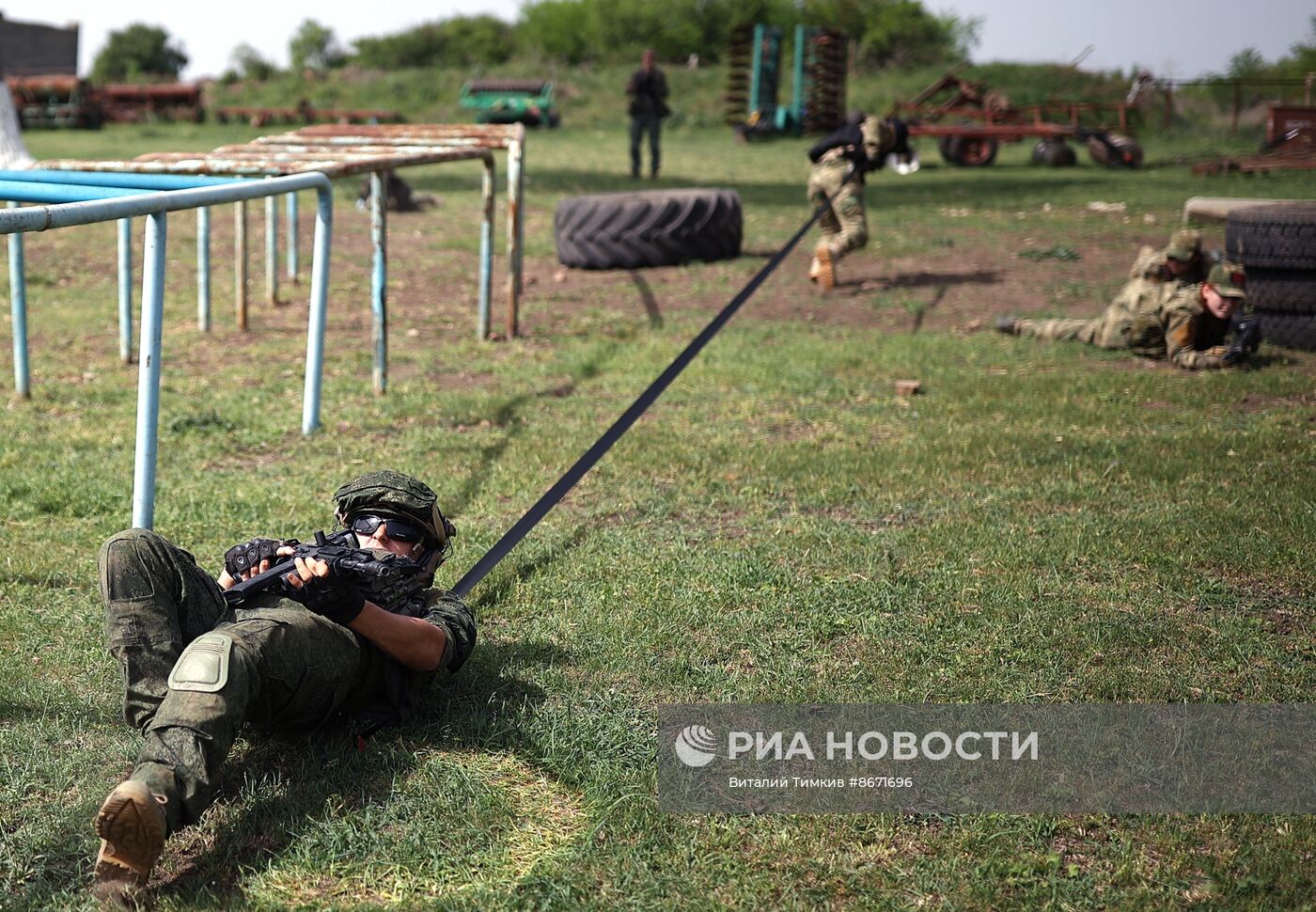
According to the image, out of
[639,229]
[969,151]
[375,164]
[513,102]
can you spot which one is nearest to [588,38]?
[513,102]

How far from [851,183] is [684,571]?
7.22m

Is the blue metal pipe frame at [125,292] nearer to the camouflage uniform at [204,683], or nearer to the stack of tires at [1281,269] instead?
the camouflage uniform at [204,683]

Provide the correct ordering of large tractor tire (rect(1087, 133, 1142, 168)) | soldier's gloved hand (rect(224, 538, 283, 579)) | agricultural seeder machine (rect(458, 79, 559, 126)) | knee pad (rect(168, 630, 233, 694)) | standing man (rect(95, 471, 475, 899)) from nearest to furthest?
1. standing man (rect(95, 471, 475, 899))
2. knee pad (rect(168, 630, 233, 694))
3. soldier's gloved hand (rect(224, 538, 283, 579))
4. large tractor tire (rect(1087, 133, 1142, 168))
5. agricultural seeder machine (rect(458, 79, 559, 126))

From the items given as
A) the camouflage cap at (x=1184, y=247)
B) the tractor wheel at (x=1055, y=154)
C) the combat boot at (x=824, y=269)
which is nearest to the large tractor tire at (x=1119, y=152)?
the tractor wheel at (x=1055, y=154)

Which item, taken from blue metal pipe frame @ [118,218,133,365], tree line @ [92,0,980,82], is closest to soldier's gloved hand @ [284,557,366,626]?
blue metal pipe frame @ [118,218,133,365]

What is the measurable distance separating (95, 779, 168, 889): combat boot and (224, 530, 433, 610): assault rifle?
594mm

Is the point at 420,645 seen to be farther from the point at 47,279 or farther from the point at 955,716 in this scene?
the point at 47,279

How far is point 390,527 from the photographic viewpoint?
3479mm

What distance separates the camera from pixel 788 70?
1703 inches

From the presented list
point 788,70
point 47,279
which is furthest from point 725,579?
point 788,70

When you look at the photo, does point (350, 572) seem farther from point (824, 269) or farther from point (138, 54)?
point (138, 54)

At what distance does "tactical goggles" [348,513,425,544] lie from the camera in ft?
11.4

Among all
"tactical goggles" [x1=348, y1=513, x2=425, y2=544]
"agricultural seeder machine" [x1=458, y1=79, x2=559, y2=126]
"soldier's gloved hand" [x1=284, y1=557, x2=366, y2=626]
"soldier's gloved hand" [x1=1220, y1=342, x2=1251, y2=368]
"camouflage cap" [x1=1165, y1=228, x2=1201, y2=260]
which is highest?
"agricultural seeder machine" [x1=458, y1=79, x2=559, y2=126]

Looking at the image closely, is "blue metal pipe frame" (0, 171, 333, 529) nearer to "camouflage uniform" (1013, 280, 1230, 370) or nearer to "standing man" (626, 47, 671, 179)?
"camouflage uniform" (1013, 280, 1230, 370)
